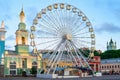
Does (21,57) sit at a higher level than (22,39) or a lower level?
lower

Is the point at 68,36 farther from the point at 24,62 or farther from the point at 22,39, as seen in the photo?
the point at 22,39

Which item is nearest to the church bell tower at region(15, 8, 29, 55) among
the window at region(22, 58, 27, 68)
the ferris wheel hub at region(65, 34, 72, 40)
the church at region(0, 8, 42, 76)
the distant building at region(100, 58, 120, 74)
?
the church at region(0, 8, 42, 76)

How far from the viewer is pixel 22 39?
82.2m

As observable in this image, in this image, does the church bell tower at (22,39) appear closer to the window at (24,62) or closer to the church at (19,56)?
the church at (19,56)

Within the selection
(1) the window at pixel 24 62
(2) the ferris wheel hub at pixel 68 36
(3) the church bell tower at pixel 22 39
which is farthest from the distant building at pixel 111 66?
(2) the ferris wheel hub at pixel 68 36

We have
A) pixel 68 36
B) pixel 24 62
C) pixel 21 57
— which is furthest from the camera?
pixel 24 62

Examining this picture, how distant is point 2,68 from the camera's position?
7500 centimetres

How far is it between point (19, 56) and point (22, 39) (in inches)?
225

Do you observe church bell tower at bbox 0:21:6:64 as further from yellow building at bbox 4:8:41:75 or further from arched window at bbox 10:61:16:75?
arched window at bbox 10:61:16:75

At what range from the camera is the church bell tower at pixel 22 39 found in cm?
8038

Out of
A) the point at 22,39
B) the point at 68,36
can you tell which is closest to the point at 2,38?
the point at 22,39

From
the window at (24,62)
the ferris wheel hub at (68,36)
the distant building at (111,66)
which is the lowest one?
the distant building at (111,66)

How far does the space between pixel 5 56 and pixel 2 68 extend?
3.44 metres

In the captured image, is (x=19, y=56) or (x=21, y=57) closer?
(x=19, y=56)
